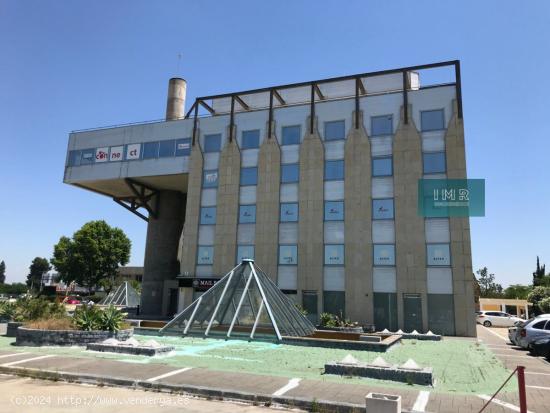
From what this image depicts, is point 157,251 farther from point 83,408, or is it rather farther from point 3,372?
point 83,408

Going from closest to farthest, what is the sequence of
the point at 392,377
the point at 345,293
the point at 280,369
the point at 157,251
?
the point at 392,377
the point at 280,369
the point at 345,293
the point at 157,251

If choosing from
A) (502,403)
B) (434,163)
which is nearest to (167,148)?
(434,163)

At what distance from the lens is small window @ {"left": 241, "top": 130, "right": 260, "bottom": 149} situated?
38.4m

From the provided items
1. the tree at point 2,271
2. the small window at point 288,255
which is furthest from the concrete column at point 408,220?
the tree at point 2,271

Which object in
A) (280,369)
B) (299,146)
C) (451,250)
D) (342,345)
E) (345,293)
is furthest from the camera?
(299,146)

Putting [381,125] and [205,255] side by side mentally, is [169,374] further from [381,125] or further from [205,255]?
[381,125]

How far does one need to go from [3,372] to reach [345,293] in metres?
25.2

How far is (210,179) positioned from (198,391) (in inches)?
1209

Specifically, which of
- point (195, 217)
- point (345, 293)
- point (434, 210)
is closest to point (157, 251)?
point (195, 217)

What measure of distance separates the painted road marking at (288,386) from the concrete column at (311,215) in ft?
75.1

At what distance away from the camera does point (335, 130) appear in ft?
118

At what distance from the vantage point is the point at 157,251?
44.6 metres

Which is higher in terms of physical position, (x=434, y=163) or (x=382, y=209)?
(x=434, y=163)

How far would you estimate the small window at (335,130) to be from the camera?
35.8m
